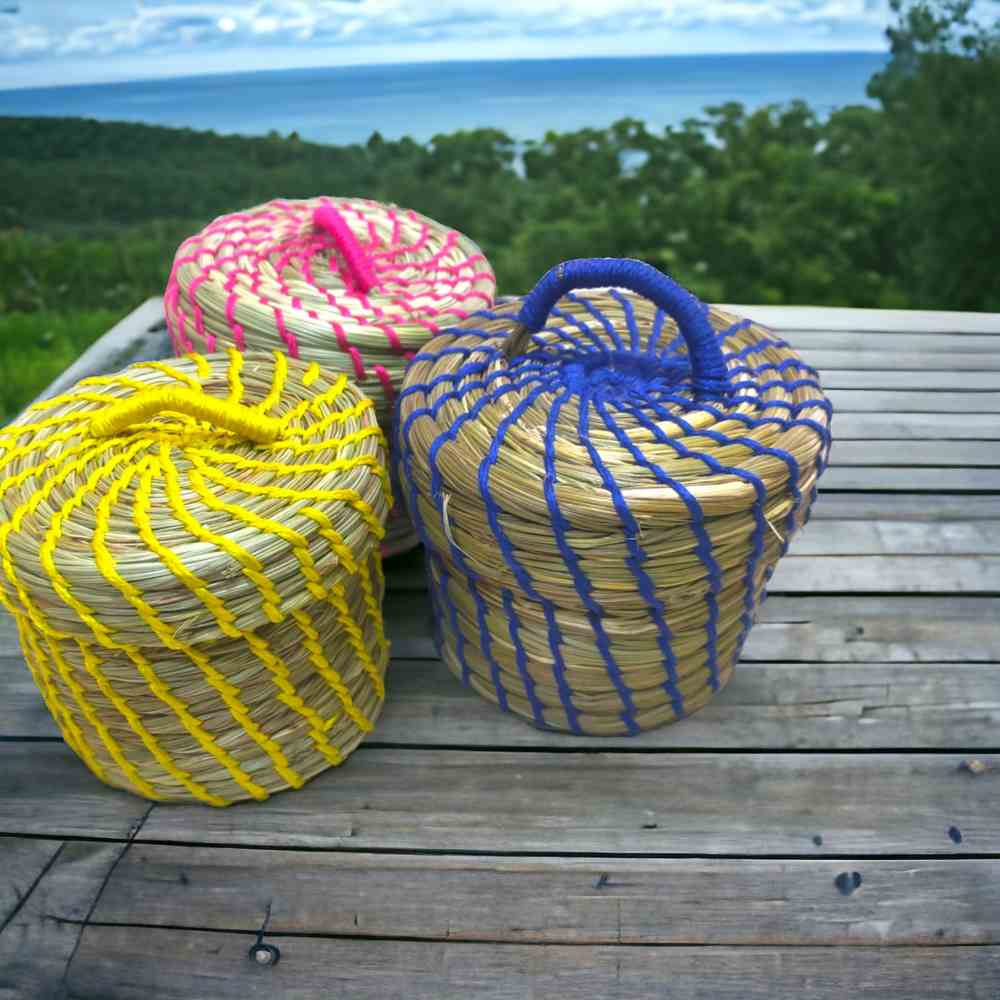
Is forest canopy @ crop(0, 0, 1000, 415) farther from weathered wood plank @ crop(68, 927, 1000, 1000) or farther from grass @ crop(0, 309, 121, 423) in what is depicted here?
weathered wood plank @ crop(68, 927, 1000, 1000)

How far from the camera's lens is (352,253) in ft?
5.27

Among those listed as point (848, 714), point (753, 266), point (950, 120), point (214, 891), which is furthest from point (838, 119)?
point (214, 891)

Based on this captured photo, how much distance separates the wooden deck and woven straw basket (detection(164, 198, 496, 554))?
1.54ft

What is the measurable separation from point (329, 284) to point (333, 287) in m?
0.01

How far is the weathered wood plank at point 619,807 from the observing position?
1.27 m

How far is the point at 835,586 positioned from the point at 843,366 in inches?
33.4

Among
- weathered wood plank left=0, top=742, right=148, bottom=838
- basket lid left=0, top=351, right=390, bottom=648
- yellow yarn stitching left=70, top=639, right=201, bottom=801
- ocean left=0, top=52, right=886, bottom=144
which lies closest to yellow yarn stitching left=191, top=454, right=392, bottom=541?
basket lid left=0, top=351, right=390, bottom=648

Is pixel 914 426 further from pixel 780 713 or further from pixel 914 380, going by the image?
pixel 780 713

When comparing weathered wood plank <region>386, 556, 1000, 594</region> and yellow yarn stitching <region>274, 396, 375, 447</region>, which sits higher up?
yellow yarn stitching <region>274, 396, 375, 447</region>

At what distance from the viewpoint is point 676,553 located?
A: 3.78 ft

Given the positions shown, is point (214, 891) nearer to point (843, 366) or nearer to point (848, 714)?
point (848, 714)

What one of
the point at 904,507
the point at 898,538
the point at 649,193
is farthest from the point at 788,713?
the point at 649,193

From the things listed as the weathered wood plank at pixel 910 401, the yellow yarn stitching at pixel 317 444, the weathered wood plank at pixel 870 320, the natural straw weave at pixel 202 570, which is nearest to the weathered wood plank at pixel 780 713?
the natural straw weave at pixel 202 570

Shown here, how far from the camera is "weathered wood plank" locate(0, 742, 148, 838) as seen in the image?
50.5 inches
